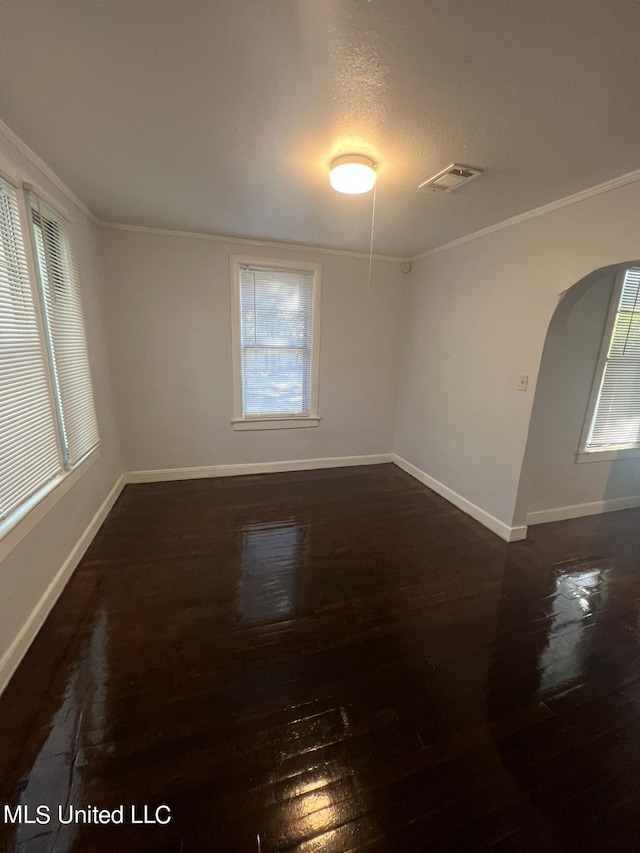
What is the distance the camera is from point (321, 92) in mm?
1427

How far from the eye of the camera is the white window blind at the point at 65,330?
207 cm

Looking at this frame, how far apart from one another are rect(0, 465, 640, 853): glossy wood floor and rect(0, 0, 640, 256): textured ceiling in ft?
8.38

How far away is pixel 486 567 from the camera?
251cm

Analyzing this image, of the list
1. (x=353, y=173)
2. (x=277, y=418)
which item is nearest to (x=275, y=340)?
(x=277, y=418)

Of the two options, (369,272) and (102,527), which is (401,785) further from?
(369,272)

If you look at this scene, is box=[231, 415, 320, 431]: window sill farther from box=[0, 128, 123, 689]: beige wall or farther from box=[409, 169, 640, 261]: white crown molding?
box=[409, 169, 640, 261]: white crown molding

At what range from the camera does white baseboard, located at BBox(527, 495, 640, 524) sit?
3141 mm

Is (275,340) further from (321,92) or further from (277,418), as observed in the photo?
(321,92)

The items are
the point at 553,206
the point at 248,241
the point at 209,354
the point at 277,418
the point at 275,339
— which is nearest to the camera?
the point at 553,206

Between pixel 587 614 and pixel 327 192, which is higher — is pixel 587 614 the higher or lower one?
the lower one

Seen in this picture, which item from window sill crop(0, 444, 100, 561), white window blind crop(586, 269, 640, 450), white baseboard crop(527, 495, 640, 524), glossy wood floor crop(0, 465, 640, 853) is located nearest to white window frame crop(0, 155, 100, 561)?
window sill crop(0, 444, 100, 561)

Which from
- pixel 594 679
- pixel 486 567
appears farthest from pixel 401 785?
pixel 486 567

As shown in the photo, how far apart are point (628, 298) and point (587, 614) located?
257 cm

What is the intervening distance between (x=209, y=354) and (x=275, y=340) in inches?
28.9
